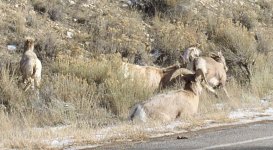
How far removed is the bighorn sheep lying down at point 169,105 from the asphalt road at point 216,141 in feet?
4.05

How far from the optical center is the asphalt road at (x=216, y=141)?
31.6ft

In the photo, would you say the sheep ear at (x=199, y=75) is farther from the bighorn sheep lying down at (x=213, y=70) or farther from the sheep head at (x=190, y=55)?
the sheep head at (x=190, y=55)

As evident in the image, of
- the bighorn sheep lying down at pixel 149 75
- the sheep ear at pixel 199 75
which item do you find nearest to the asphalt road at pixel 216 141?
the sheep ear at pixel 199 75

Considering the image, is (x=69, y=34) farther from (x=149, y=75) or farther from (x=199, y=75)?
(x=199, y=75)

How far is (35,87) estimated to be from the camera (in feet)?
52.0

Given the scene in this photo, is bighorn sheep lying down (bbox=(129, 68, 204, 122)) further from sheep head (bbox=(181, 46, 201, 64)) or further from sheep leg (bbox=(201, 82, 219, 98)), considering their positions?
sheep head (bbox=(181, 46, 201, 64))

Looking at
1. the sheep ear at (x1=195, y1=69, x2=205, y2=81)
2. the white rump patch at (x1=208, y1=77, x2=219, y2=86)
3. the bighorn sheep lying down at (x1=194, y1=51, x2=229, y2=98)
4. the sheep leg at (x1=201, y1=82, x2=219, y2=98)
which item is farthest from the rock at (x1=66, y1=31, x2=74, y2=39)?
the sheep ear at (x1=195, y1=69, x2=205, y2=81)

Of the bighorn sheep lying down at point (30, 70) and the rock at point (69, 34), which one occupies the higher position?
the rock at point (69, 34)

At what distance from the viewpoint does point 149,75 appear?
56.4ft

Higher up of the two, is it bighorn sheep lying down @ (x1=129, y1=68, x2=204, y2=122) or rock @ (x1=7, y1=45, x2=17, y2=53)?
rock @ (x1=7, y1=45, x2=17, y2=53)

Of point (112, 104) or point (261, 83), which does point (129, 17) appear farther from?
point (112, 104)

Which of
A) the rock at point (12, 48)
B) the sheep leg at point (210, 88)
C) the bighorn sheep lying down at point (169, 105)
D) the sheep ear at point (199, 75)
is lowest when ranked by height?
the bighorn sheep lying down at point (169, 105)

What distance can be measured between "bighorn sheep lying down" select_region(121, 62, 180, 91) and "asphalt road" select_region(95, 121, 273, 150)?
525cm

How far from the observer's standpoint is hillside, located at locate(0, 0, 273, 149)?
13359 mm
